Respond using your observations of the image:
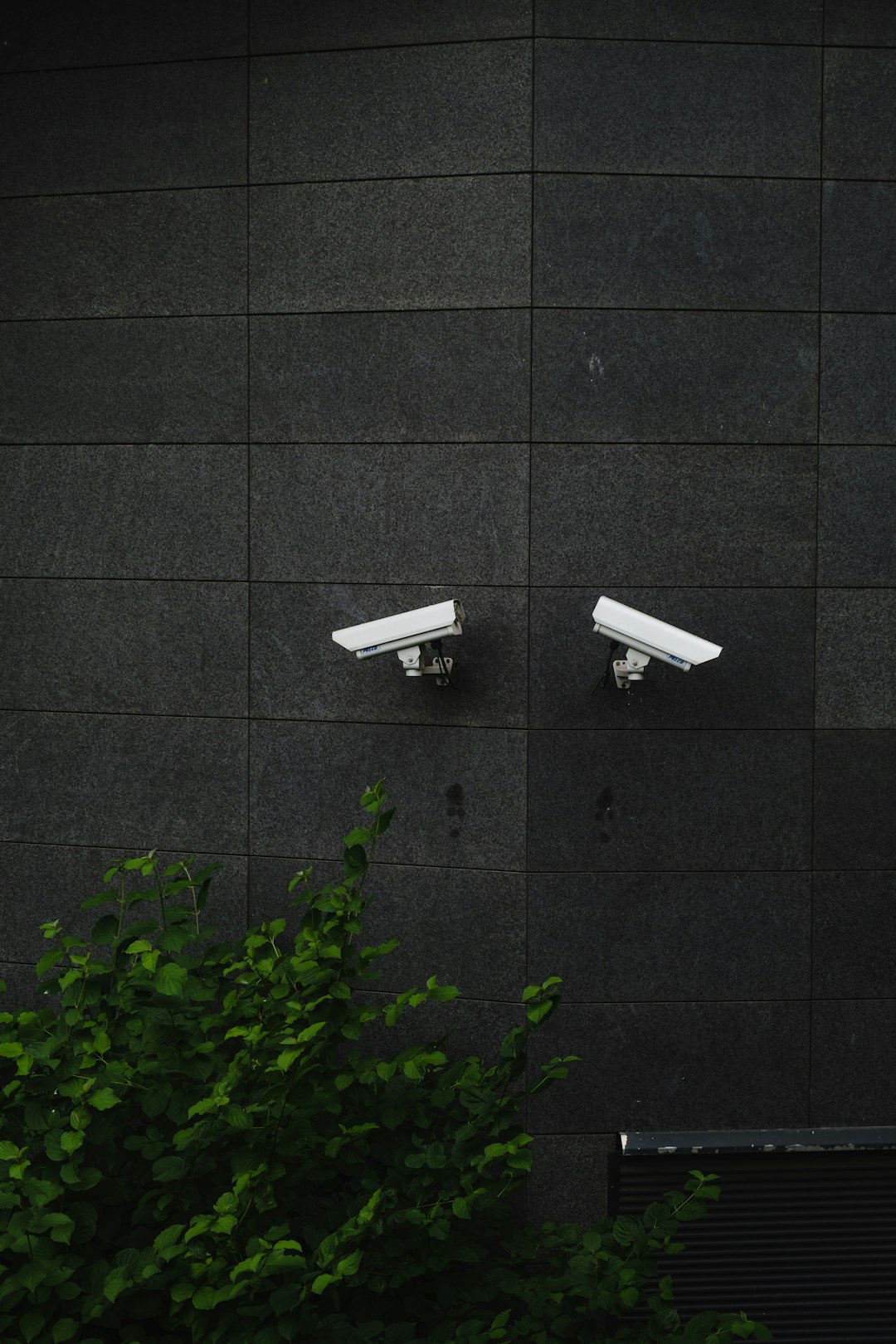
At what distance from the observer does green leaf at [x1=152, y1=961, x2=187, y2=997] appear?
3410mm

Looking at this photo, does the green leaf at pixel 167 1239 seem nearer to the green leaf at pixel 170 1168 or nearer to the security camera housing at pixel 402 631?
the green leaf at pixel 170 1168

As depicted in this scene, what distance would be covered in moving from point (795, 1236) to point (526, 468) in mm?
3951

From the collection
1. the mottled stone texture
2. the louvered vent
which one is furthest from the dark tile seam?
the louvered vent

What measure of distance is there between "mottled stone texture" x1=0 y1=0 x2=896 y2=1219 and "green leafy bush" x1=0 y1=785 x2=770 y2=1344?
4.58 feet

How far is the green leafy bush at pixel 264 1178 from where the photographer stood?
10.6 ft

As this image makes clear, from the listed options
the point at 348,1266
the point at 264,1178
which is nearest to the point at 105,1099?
the point at 264,1178

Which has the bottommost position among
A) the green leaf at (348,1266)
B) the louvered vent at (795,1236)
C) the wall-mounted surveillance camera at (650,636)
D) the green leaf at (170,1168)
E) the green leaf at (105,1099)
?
the louvered vent at (795,1236)

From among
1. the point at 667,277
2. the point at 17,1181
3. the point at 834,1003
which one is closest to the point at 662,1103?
the point at 834,1003

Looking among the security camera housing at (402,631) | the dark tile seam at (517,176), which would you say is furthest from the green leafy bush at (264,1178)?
the dark tile seam at (517,176)

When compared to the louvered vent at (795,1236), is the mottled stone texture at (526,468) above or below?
above

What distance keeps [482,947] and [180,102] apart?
435cm

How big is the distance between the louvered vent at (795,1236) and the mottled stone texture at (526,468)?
231 mm

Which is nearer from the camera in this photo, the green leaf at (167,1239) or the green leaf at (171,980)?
the green leaf at (167,1239)

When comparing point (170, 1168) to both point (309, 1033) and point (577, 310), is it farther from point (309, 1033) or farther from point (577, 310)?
point (577, 310)
